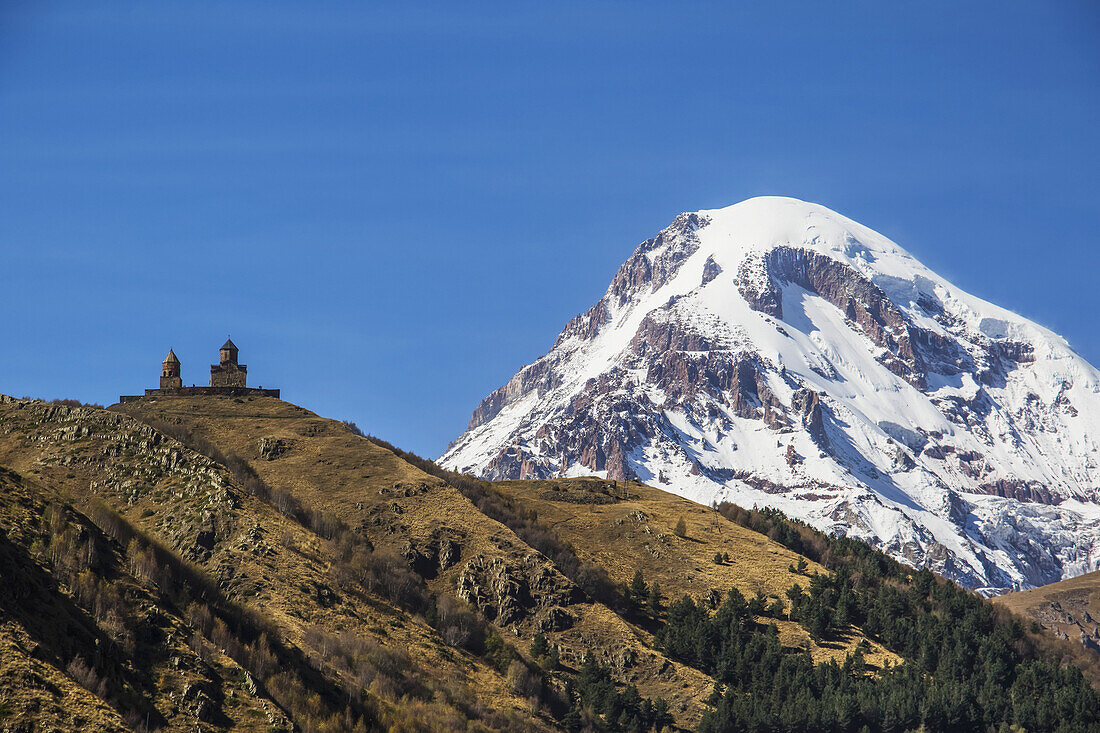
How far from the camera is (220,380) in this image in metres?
153

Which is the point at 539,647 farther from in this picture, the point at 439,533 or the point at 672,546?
the point at 672,546

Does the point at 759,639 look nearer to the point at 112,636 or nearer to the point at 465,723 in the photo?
the point at 465,723

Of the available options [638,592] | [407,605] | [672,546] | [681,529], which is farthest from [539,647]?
[681,529]

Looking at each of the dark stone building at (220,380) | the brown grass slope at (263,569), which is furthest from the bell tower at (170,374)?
the brown grass slope at (263,569)

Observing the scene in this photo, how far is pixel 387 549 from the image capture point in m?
118

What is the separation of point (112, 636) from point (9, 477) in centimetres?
1484

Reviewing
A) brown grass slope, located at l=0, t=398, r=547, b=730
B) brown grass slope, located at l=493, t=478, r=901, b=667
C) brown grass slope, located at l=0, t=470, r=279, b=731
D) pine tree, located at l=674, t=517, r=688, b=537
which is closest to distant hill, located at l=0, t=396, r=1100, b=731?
brown grass slope, located at l=0, t=470, r=279, b=731

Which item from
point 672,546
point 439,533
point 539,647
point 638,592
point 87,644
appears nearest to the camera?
point 87,644

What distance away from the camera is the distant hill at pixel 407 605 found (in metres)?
61.2

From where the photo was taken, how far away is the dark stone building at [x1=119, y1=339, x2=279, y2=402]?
5635 inches

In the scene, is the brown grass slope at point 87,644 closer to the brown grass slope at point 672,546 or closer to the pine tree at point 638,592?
the pine tree at point 638,592

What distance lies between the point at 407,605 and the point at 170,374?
190ft

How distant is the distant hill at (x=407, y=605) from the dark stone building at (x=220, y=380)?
3499 millimetres

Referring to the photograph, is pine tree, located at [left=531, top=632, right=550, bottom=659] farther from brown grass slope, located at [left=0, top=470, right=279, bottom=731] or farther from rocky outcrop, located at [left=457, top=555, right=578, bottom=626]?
brown grass slope, located at [left=0, top=470, right=279, bottom=731]
